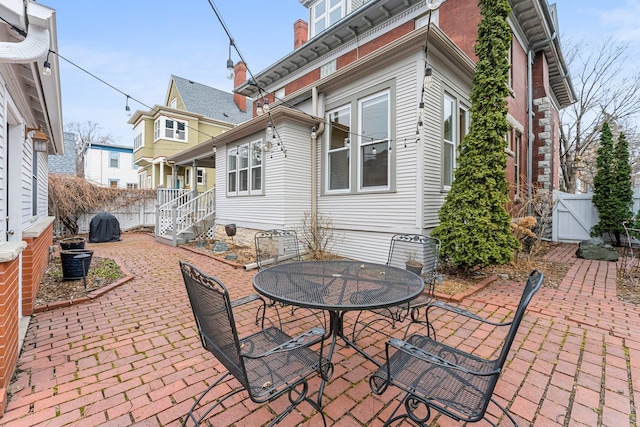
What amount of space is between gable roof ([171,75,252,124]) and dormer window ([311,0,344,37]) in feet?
32.8

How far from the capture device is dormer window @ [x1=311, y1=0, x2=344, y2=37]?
10.2 metres

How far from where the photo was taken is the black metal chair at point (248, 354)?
1577 millimetres

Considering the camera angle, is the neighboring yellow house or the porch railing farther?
the neighboring yellow house

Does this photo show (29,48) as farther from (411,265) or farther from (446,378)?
(411,265)

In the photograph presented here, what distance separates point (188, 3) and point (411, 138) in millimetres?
4240

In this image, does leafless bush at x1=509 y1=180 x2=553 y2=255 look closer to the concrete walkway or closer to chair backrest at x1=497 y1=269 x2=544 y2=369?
the concrete walkway

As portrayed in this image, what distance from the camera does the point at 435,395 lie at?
163cm

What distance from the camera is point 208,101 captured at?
62.7 ft

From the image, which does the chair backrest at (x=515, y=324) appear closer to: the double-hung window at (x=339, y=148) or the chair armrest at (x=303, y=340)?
the chair armrest at (x=303, y=340)

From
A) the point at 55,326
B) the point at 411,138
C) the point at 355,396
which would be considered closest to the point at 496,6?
the point at 411,138

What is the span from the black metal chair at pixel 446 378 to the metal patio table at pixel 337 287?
398 mm

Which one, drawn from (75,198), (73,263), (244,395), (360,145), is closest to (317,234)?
(360,145)

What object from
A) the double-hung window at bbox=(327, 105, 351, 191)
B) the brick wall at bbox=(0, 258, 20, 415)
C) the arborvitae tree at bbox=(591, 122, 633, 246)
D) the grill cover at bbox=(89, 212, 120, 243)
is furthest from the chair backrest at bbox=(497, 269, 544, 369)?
the grill cover at bbox=(89, 212, 120, 243)

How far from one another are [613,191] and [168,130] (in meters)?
20.0
